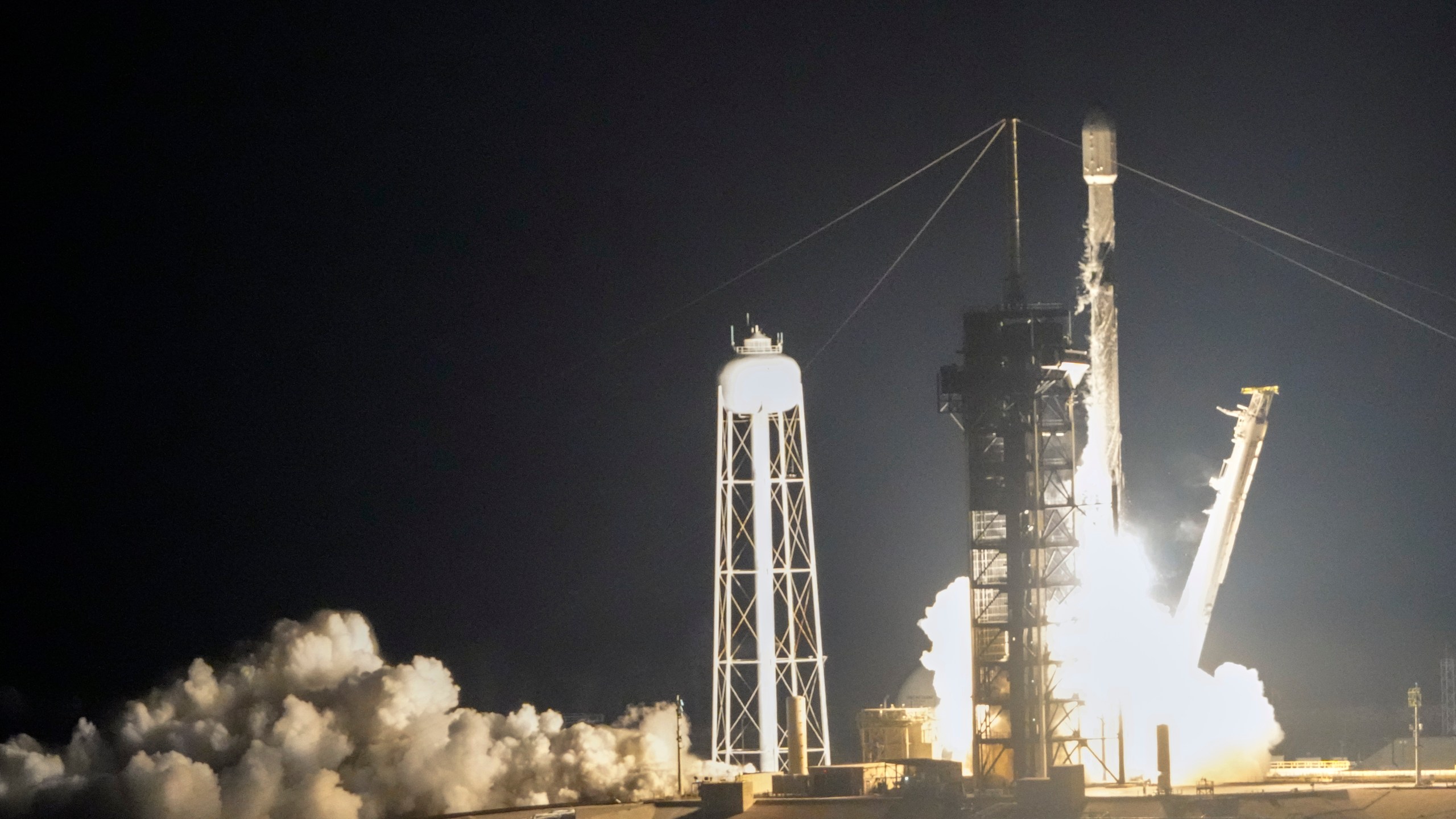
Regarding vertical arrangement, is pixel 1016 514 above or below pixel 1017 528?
above

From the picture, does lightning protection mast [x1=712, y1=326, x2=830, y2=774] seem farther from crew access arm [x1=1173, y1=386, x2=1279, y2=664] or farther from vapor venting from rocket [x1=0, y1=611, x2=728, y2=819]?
crew access arm [x1=1173, y1=386, x2=1279, y2=664]

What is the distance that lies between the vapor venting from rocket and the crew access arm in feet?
55.7

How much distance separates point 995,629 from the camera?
64875 mm

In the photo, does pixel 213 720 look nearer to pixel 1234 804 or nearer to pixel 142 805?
pixel 142 805

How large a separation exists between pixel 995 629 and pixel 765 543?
26.8 feet

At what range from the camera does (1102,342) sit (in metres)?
68.1

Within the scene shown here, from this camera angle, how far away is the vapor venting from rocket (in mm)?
63562

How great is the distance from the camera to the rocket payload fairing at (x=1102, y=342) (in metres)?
67.1

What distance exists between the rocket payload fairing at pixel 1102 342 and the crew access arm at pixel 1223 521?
10.5 ft

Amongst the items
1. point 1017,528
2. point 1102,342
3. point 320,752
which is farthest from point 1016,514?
point 320,752

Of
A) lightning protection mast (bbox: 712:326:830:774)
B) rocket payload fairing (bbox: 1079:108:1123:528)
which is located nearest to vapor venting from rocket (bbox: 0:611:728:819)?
lightning protection mast (bbox: 712:326:830:774)

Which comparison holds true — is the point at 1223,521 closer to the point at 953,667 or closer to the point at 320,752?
the point at 953,667

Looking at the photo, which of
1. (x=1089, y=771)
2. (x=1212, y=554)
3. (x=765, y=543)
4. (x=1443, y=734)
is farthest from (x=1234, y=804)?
(x=1443, y=734)

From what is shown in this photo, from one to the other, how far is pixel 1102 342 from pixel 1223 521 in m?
6.94
